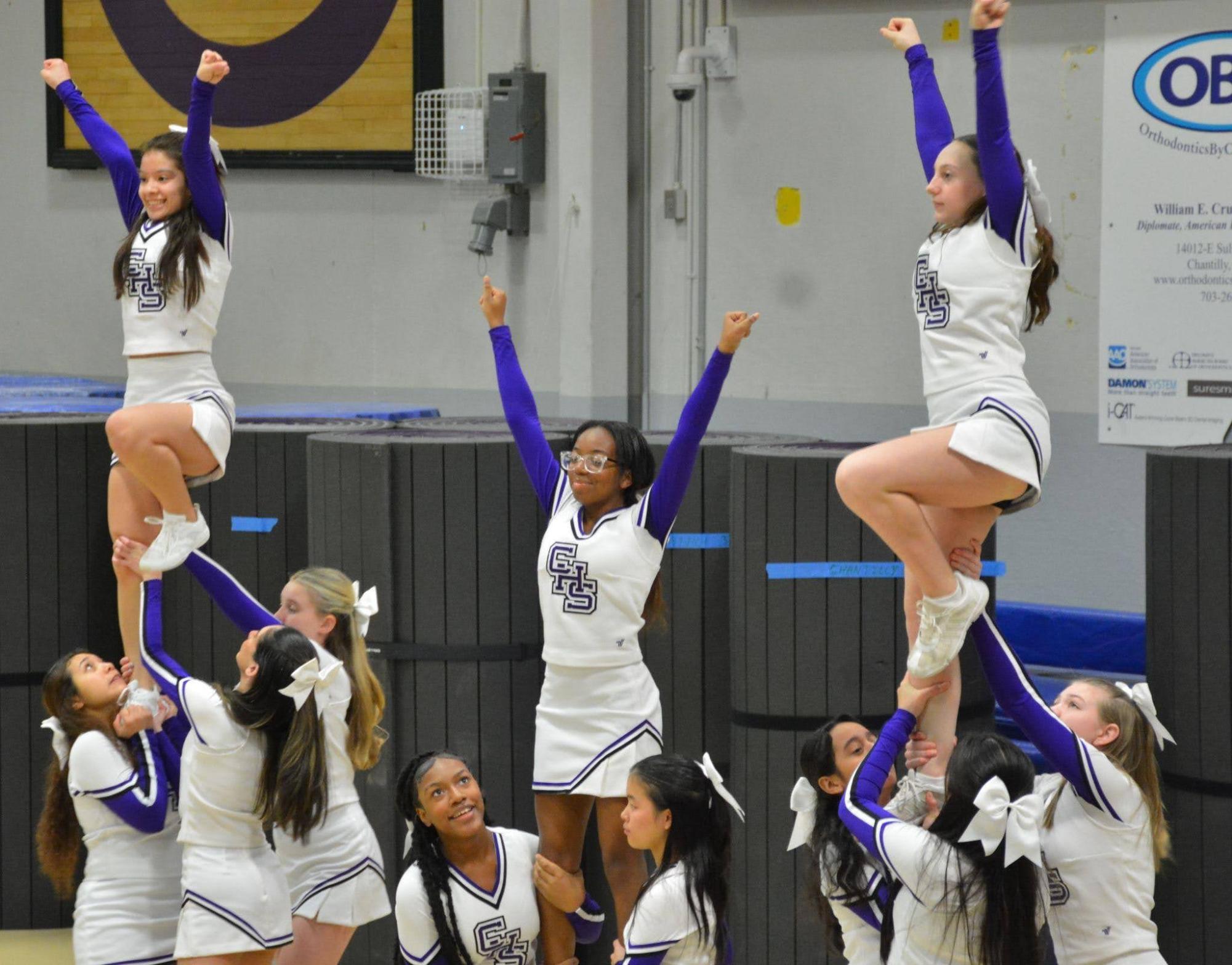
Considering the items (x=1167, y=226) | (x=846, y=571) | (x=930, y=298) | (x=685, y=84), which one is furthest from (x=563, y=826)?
(x=685, y=84)

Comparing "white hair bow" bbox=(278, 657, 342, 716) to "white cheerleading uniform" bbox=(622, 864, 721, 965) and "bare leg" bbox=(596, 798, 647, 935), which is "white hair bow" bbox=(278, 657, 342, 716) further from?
"white cheerleading uniform" bbox=(622, 864, 721, 965)

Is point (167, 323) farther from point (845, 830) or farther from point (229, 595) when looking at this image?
point (845, 830)

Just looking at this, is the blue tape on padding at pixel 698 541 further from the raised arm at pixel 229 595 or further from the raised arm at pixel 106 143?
the raised arm at pixel 106 143

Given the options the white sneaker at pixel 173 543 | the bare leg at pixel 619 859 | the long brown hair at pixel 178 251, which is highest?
the long brown hair at pixel 178 251

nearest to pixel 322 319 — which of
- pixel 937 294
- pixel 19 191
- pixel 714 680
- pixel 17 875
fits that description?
pixel 19 191

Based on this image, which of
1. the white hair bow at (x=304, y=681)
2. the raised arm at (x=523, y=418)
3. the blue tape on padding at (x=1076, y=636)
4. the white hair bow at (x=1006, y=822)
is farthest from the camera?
the blue tape on padding at (x=1076, y=636)

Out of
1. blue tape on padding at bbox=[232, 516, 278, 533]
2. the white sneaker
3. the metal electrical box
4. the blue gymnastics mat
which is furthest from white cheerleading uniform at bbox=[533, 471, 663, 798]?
the metal electrical box

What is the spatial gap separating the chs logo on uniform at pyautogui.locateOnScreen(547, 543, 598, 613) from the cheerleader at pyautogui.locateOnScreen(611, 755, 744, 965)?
57 centimetres

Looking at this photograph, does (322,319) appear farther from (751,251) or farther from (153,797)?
(153,797)

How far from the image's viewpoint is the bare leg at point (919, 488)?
327 centimetres

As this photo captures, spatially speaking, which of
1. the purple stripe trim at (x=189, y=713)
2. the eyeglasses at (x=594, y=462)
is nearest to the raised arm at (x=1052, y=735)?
the eyeglasses at (x=594, y=462)

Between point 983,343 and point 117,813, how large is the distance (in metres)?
2.31

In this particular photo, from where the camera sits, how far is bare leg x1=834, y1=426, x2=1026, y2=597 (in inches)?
129

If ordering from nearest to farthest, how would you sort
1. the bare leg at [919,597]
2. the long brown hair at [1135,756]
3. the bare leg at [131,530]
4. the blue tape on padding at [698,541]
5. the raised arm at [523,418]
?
1. the bare leg at [919,597]
2. the long brown hair at [1135,756]
3. the bare leg at [131,530]
4. the raised arm at [523,418]
5. the blue tape on padding at [698,541]
